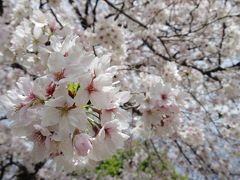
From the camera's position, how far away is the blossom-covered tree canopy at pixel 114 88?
135 cm

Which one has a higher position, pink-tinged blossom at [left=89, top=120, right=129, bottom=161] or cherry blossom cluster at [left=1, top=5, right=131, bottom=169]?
cherry blossom cluster at [left=1, top=5, right=131, bottom=169]

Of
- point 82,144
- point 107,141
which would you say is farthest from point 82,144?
point 107,141

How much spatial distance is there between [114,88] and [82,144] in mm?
225

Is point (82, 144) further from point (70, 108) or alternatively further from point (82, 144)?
point (70, 108)

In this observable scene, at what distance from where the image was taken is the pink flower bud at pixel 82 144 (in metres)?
1.34

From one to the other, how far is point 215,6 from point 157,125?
349cm

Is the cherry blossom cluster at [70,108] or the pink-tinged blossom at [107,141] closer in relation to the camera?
the cherry blossom cluster at [70,108]

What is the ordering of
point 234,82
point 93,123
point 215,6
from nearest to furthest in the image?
point 93,123
point 234,82
point 215,6

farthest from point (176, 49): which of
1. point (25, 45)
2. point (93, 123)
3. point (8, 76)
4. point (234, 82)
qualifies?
point (93, 123)

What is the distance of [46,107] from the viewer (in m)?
1.31

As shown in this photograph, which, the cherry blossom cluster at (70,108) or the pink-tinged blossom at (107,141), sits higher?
the cherry blossom cluster at (70,108)

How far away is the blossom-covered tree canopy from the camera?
1349 mm

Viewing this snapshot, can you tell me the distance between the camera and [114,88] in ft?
4.57

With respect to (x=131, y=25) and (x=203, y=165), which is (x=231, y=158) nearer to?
(x=203, y=165)
